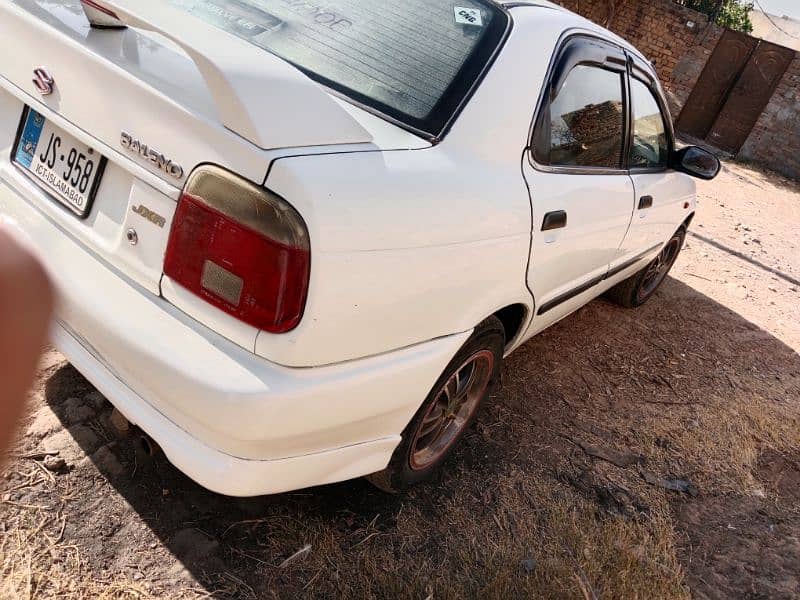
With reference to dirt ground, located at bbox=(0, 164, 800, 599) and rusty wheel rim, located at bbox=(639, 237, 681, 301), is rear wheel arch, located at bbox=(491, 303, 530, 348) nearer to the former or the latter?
dirt ground, located at bbox=(0, 164, 800, 599)

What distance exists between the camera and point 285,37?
2.08 metres

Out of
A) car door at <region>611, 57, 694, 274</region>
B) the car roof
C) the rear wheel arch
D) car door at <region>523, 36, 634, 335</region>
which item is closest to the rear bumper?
the rear wheel arch

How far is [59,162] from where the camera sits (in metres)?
1.81

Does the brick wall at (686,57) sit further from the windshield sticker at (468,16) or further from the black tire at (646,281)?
the windshield sticker at (468,16)

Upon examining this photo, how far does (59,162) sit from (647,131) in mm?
2798

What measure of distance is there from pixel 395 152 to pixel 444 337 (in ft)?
1.90

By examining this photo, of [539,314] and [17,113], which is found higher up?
[17,113]

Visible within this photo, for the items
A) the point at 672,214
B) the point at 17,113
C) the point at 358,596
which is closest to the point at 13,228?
the point at 17,113

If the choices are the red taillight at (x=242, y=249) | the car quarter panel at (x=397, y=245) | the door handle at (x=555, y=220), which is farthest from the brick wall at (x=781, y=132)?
the red taillight at (x=242, y=249)

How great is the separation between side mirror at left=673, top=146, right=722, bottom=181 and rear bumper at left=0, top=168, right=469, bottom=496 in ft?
8.08

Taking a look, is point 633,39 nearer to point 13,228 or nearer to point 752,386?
point 752,386

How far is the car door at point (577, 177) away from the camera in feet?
7.48

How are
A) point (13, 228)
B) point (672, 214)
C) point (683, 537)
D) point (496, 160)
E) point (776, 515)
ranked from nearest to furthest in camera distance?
point (13, 228) < point (496, 160) < point (683, 537) < point (776, 515) < point (672, 214)

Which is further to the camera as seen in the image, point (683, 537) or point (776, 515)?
point (776, 515)
